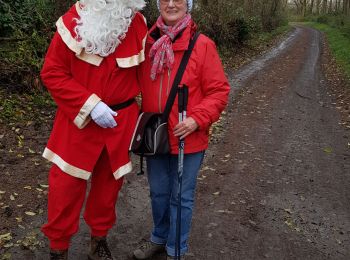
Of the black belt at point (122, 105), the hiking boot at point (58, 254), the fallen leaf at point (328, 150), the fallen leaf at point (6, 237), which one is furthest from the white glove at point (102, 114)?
the fallen leaf at point (328, 150)

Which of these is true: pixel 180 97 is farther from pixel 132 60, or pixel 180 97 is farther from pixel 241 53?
pixel 241 53

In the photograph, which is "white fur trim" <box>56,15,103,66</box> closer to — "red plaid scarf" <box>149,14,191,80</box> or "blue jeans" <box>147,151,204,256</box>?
"red plaid scarf" <box>149,14,191,80</box>

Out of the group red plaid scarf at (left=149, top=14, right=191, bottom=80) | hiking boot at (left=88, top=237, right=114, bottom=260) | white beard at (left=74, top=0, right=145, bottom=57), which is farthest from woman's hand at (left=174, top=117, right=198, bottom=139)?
hiking boot at (left=88, top=237, right=114, bottom=260)

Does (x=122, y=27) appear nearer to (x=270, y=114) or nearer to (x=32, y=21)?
(x=32, y=21)

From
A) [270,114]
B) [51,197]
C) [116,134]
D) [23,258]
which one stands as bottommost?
[270,114]

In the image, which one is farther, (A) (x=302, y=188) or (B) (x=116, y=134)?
(A) (x=302, y=188)

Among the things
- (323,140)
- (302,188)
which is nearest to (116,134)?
(302,188)

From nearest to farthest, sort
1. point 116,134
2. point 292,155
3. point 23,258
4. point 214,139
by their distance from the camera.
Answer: point 116,134 < point 23,258 < point 292,155 < point 214,139

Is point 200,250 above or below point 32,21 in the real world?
below

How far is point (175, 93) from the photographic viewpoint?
2855 mm

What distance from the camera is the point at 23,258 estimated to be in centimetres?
346

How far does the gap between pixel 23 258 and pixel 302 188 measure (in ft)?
11.3

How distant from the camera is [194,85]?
2881mm

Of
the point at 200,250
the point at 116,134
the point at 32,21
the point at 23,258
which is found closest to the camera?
the point at 116,134
